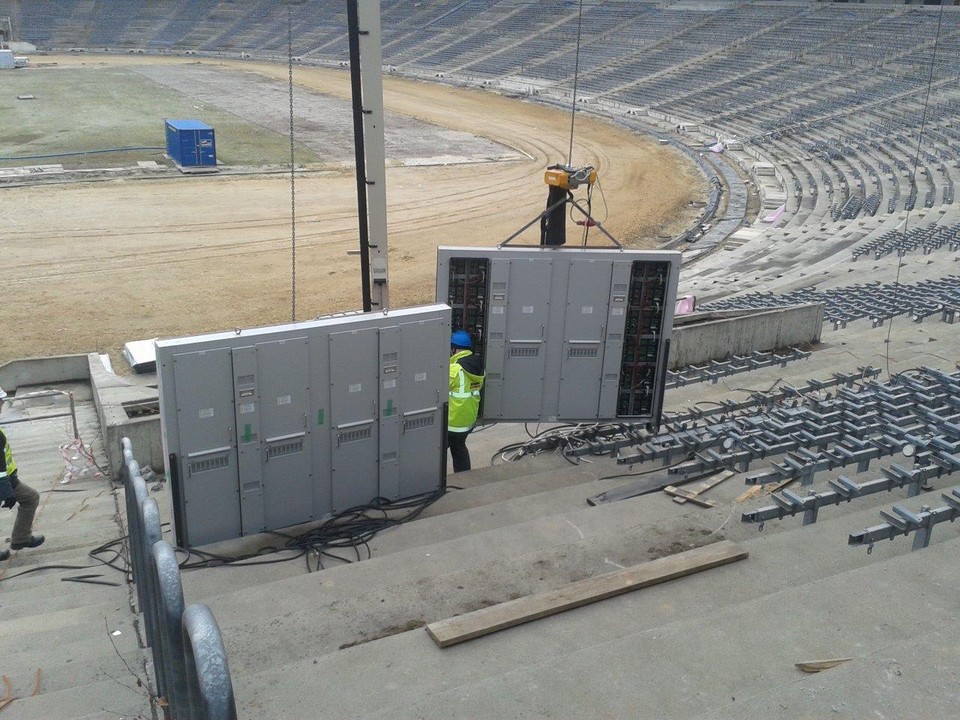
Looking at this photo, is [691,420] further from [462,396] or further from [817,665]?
[817,665]

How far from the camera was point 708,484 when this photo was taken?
7.18m

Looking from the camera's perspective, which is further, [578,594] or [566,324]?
[566,324]

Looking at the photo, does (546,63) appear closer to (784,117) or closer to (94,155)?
(784,117)

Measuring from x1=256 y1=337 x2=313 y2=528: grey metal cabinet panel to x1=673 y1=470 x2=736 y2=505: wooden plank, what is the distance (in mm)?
2956

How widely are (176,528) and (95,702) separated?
2468 mm

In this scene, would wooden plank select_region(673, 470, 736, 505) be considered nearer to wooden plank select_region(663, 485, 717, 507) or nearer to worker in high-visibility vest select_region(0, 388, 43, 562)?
wooden plank select_region(663, 485, 717, 507)

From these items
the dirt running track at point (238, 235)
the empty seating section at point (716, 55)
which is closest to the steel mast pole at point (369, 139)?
the dirt running track at point (238, 235)

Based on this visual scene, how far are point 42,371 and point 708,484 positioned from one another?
946 centimetres

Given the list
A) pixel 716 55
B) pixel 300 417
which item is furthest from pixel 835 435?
pixel 716 55

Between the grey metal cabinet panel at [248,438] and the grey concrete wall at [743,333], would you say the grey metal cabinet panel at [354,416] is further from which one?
the grey concrete wall at [743,333]

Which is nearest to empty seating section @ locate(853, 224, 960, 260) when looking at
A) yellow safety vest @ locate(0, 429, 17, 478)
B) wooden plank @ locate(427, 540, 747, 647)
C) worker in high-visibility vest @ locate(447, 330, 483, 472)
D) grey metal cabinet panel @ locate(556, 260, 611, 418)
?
grey metal cabinet panel @ locate(556, 260, 611, 418)

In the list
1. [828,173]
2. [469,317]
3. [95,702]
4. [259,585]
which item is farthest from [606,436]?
[828,173]

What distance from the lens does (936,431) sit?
24.7 ft

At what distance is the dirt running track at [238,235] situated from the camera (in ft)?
57.7
